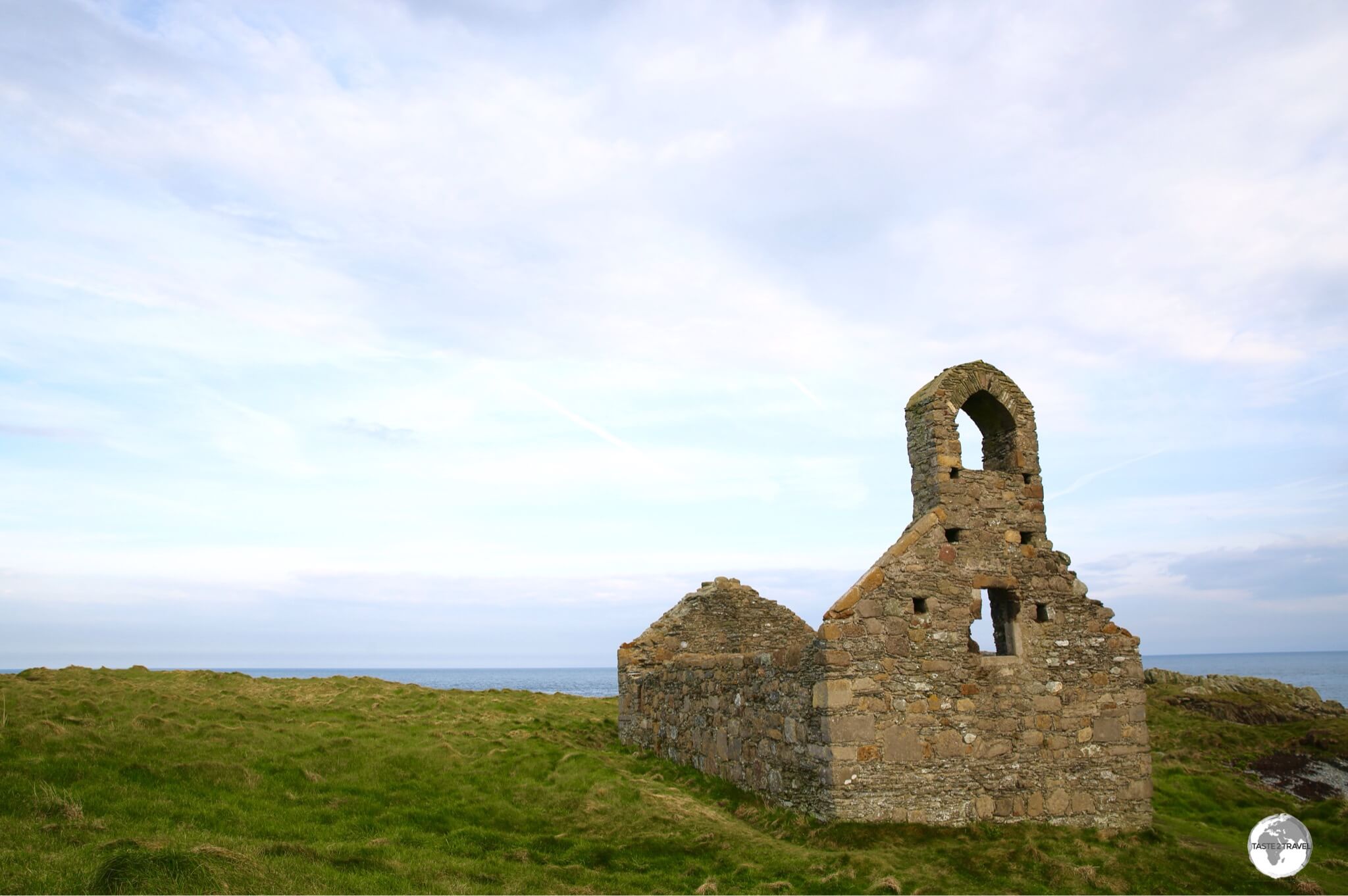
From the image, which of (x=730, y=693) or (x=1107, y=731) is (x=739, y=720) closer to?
(x=730, y=693)

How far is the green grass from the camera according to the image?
9.80 m

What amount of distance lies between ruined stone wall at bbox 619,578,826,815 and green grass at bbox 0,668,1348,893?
56cm

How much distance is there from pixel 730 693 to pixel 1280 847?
8.91m

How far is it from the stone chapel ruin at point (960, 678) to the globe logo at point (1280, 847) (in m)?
1.62

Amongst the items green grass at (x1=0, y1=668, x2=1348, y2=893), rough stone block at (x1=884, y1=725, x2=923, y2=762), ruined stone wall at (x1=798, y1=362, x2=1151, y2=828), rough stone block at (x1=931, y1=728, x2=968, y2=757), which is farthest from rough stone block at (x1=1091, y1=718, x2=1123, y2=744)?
rough stone block at (x1=884, y1=725, x2=923, y2=762)

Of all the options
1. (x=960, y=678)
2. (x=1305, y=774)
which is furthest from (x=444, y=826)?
(x=1305, y=774)

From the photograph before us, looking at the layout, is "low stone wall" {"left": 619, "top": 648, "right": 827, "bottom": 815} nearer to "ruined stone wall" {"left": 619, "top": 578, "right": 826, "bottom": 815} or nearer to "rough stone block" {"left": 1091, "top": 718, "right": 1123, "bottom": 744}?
"ruined stone wall" {"left": 619, "top": 578, "right": 826, "bottom": 815}

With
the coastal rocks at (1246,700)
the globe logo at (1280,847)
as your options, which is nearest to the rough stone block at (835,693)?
the globe logo at (1280,847)

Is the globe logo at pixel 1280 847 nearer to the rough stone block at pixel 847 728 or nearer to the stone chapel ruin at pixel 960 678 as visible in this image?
the stone chapel ruin at pixel 960 678

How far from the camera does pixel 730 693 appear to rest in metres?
16.2

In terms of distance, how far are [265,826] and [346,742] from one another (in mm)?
5057

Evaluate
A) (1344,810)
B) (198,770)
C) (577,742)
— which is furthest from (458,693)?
(1344,810)

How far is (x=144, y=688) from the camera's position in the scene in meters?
19.7

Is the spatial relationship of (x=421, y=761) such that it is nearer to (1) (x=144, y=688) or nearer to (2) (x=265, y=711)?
(2) (x=265, y=711)
